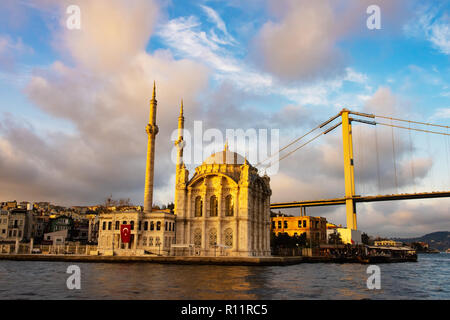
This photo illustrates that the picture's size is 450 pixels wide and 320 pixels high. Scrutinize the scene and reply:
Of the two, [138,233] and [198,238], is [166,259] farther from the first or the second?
[198,238]

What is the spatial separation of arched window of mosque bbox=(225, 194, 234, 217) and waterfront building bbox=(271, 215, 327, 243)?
42.8m

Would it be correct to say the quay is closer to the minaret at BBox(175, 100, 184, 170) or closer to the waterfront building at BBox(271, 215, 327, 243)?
the minaret at BBox(175, 100, 184, 170)

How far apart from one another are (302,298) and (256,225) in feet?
126

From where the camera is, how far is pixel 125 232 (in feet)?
182

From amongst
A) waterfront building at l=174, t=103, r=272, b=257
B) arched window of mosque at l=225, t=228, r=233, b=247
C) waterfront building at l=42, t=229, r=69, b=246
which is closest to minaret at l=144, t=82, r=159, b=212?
waterfront building at l=174, t=103, r=272, b=257

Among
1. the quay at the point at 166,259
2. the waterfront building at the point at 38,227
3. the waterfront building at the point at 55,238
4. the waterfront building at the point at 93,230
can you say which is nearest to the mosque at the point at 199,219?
the quay at the point at 166,259

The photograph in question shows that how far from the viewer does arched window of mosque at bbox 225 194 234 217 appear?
58022mm

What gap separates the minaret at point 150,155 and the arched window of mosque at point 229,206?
11.2 meters

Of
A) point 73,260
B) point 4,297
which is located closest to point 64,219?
point 73,260

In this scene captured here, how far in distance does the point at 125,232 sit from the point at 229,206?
48.5 ft

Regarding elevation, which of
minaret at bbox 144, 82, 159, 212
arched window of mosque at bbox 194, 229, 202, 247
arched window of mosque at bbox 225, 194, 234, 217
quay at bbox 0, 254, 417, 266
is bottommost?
quay at bbox 0, 254, 417, 266

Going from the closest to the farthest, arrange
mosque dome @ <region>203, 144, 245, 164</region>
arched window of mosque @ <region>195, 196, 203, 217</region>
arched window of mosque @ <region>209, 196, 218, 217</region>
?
arched window of mosque @ <region>209, 196, 218, 217</region>, arched window of mosque @ <region>195, 196, 203, 217</region>, mosque dome @ <region>203, 144, 245, 164</region>
